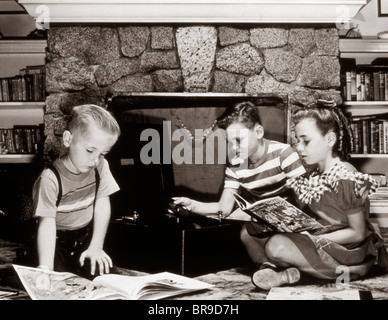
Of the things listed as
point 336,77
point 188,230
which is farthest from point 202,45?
point 188,230

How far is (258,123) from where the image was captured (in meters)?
2.31

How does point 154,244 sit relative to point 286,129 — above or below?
below

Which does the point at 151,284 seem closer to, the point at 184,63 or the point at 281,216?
the point at 281,216

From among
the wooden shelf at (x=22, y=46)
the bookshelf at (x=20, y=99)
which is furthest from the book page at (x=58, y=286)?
the wooden shelf at (x=22, y=46)

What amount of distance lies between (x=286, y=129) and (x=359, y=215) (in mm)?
494

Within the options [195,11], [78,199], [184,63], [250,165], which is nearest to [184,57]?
[184,63]

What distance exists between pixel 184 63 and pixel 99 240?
34.7 inches

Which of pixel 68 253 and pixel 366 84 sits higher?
pixel 366 84

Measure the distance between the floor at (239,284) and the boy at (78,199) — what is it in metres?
0.18

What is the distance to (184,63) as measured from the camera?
7.91 ft

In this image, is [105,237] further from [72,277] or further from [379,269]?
[379,269]

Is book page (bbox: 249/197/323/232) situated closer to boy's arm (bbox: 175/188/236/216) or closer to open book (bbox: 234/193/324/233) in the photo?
open book (bbox: 234/193/324/233)

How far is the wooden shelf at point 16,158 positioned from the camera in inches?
108

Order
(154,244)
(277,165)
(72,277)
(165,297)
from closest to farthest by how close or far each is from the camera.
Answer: (165,297)
(72,277)
(154,244)
(277,165)
